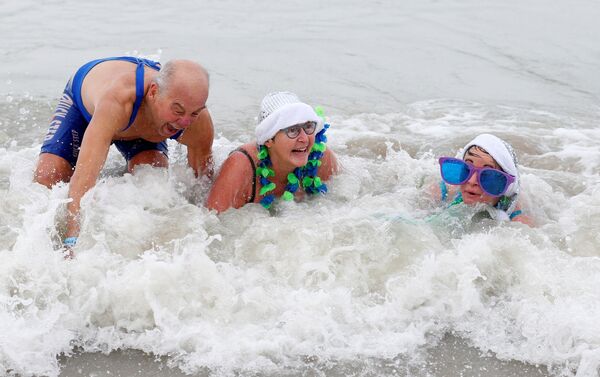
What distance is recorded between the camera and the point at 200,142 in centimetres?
561

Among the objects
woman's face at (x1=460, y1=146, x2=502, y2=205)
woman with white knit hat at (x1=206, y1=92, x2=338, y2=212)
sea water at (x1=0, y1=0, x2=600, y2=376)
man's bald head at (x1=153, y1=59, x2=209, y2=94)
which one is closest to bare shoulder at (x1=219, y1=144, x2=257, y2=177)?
woman with white knit hat at (x1=206, y1=92, x2=338, y2=212)

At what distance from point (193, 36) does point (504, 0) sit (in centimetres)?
721

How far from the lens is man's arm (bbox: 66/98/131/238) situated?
463 centimetres

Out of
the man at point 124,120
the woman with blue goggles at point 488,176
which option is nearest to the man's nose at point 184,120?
the man at point 124,120

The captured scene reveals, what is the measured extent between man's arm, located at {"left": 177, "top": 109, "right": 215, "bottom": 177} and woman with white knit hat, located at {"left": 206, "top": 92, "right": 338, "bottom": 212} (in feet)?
1.01

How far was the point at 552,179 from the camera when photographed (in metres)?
Answer: 6.61

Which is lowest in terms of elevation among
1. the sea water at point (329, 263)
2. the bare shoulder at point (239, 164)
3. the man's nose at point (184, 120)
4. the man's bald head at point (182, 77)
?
the sea water at point (329, 263)

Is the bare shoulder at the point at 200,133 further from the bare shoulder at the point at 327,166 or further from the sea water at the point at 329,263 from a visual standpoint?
the bare shoulder at the point at 327,166

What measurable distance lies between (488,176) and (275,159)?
4.98ft

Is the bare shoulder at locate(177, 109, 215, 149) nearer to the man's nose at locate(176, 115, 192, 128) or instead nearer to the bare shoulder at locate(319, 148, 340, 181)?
the man's nose at locate(176, 115, 192, 128)

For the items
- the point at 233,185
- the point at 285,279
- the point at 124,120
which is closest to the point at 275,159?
the point at 233,185

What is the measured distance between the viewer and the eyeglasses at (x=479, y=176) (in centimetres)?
511

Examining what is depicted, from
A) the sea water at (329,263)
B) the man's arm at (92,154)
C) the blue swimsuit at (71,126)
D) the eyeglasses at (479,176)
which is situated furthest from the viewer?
the blue swimsuit at (71,126)

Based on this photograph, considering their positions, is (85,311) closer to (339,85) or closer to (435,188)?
(435,188)
